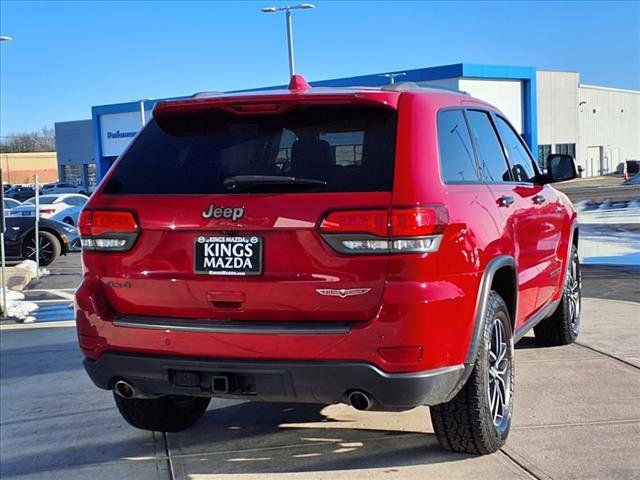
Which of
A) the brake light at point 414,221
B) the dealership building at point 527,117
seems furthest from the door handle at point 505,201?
the dealership building at point 527,117

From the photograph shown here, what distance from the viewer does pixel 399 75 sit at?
139 ft

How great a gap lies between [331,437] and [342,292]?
4.87ft

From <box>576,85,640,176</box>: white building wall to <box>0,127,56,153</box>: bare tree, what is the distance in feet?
298

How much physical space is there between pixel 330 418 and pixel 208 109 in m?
2.14

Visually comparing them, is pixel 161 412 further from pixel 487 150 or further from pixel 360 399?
pixel 487 150

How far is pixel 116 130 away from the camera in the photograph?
172 ft

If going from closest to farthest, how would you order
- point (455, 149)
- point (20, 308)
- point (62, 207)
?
point (455, 149) → point (20, 308) → point (62, 207)

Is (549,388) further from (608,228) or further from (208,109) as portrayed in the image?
(608,228)

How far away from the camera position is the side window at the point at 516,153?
5.14 meters

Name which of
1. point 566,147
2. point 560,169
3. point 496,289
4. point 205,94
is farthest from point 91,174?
point 496,289

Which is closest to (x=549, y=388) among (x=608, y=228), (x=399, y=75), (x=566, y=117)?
(x=608, y=228)

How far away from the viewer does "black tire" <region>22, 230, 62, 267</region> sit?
1578 centimetres

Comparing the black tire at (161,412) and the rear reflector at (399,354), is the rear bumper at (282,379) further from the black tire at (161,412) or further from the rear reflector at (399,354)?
the black tire at (161,412)

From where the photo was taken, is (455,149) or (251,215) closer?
(251,215)
